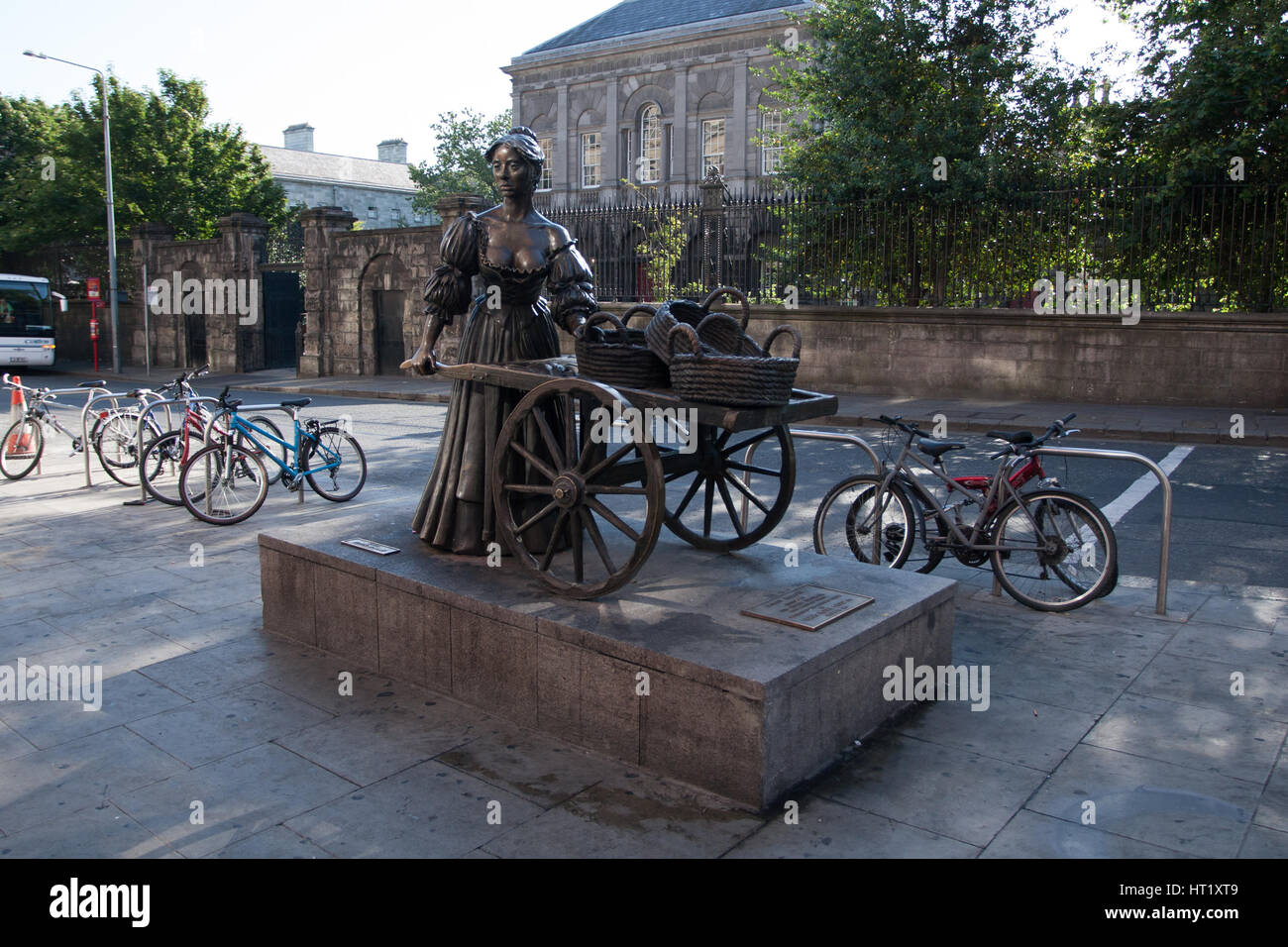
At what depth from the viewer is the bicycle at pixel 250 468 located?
8.47 metres

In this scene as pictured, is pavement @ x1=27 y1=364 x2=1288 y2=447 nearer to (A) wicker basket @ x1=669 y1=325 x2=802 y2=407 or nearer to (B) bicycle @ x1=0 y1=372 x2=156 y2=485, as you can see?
(A) wicker basket @ x1=669 y1=325 x2=802 y2=407

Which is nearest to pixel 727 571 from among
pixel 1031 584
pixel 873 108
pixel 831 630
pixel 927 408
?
pixel 831 630

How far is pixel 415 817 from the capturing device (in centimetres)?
356

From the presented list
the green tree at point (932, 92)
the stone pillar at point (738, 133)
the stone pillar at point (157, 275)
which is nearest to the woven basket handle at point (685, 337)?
the green tree at point (932, 92)

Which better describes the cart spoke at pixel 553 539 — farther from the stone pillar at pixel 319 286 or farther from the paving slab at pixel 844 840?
the stone pillar at pixel 319 286

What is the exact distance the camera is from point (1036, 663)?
508 cm

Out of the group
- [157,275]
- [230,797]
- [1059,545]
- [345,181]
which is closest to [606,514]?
[230,797]

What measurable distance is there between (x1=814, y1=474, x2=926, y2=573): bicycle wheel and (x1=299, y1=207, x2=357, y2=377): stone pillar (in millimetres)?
21969

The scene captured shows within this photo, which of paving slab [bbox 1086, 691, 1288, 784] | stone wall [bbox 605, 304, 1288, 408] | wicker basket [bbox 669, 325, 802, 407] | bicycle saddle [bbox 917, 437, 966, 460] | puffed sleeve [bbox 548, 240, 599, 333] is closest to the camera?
paving slab [bbox 1086, 691, 1288, 784]

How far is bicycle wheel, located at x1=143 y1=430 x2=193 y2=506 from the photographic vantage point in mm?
9250

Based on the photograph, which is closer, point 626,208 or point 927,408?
point 927,408

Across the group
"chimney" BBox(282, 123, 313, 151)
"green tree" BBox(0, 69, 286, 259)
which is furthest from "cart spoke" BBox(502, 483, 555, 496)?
"chimney" BBox(282, 123, 313, 151)

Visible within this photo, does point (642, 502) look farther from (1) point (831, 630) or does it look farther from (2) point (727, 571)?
(1) point (831, 630)

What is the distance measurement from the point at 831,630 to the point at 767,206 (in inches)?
656
